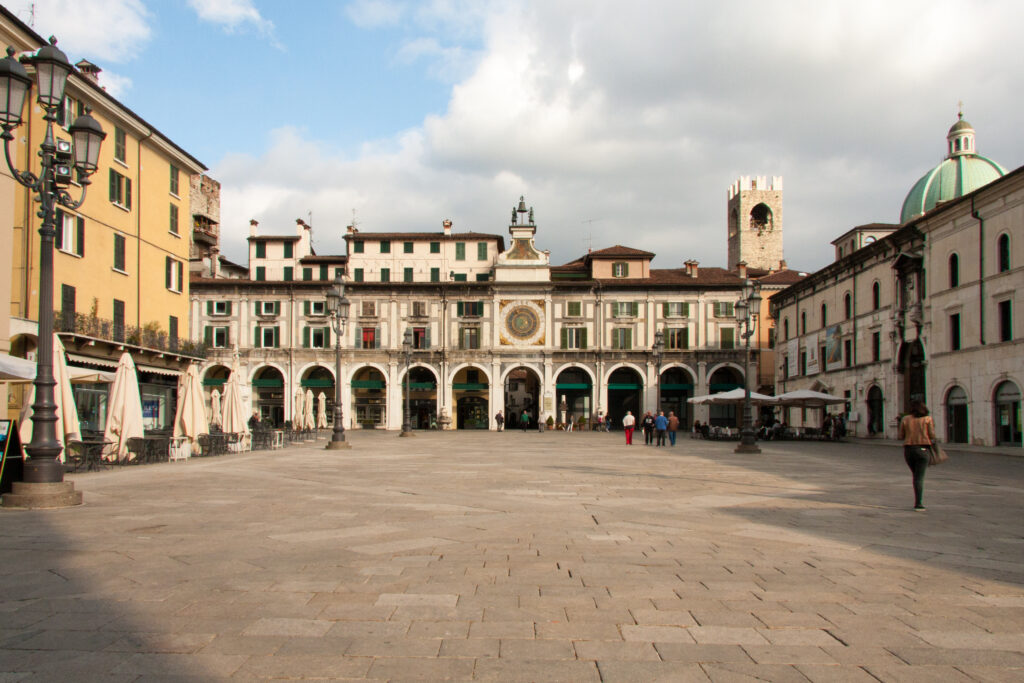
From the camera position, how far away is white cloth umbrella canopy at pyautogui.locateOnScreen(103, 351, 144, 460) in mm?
19047

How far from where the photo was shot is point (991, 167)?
155 ft

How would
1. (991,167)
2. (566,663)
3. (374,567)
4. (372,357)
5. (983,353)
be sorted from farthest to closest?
(372,357) < (991,167) < (983,353) < (374,567) < (566,663)

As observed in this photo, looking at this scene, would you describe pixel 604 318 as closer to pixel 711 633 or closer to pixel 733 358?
pixel 733 358

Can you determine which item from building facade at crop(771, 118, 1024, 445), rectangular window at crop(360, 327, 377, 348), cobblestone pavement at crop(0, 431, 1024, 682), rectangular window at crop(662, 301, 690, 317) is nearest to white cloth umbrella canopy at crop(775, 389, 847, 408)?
building facade at crop(771, 118, 1024, 445)

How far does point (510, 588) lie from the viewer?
20.6 feet

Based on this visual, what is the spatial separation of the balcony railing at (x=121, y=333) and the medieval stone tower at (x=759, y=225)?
2574 inches

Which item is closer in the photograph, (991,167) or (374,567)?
(374,567)

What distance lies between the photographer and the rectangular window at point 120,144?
30.5 m

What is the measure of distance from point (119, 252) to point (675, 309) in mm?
39683

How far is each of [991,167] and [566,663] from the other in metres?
52.9

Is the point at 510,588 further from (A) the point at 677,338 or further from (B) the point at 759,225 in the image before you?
(B) the point at 759,225

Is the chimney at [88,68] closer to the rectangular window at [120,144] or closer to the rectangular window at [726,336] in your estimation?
the rectangular window at [120,144]

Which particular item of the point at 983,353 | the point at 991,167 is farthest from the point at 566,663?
the point at 991,167

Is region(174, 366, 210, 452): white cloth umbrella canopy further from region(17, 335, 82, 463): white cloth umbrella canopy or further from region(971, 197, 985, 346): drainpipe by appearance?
region(971, 197, 985, 346): drainpipe
